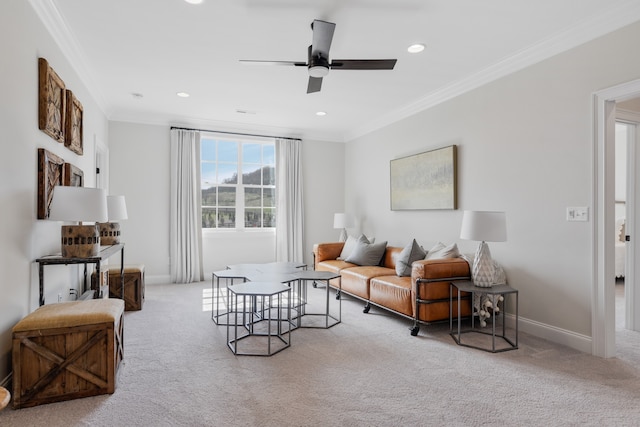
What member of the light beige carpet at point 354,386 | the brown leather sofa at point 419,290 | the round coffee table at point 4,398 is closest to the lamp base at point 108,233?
the light beige carpet at point 354,386

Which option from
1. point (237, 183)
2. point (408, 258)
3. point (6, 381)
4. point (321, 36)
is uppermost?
point (321, 36)

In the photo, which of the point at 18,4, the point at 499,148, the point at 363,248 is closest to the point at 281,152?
the point at 363,248

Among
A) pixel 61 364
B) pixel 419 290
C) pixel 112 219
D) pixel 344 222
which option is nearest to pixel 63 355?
pixel 61 364

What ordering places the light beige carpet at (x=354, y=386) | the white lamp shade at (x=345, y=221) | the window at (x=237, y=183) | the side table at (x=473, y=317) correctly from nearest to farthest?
the light beige carpet at (x=354, y=386)
the side table at (x=473, y=317)
the white lamp shade at (x=345, y=221)
the window at (x=237, y=183)

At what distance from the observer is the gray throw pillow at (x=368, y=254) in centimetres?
506

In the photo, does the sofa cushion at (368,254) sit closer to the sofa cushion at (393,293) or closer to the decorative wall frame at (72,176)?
the sofa cushion at (393,293)

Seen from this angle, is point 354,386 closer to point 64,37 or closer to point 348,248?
point 348,248

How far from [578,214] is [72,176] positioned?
464cm

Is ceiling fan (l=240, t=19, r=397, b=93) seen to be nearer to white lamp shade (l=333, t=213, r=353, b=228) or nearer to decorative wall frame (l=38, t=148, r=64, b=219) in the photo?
decorative wall frame (l=38, t=148, r=64, b=219)

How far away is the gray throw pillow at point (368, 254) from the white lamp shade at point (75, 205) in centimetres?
322

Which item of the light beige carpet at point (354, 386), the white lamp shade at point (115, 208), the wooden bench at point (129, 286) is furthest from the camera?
the wooden bench at point (129, 286)

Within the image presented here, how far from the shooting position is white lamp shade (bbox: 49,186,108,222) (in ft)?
9.00

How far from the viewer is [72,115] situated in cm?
357

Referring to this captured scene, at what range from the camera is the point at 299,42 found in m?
3.43
